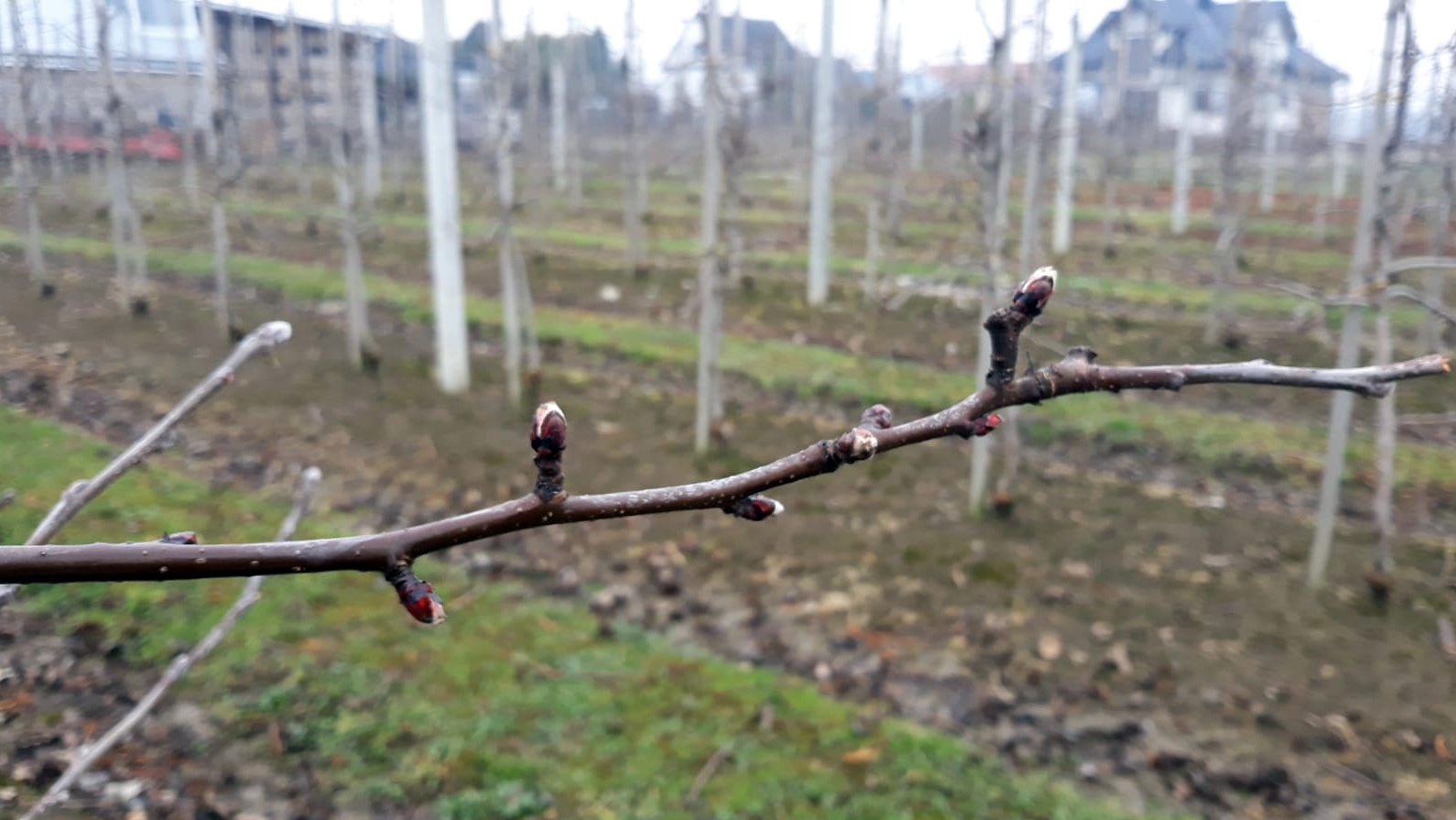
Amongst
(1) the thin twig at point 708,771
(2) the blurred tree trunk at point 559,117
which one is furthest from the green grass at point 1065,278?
(1) the thin twig at point 708,771

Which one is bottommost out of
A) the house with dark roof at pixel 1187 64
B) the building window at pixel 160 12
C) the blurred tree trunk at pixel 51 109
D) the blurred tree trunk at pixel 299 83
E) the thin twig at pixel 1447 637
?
the thin twig at pixel 1447 637

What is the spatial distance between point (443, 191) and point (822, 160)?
5.96m

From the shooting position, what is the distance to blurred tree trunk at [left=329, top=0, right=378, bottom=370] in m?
10.9

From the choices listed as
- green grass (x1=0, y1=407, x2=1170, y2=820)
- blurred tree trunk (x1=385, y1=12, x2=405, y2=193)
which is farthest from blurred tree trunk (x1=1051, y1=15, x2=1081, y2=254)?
green grass (x1=0, y1=407, x2=1170, y2=820)

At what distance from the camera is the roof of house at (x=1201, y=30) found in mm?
16688

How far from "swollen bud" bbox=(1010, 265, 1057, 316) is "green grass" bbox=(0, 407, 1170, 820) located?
4.05 m

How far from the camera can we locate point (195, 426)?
9.28m

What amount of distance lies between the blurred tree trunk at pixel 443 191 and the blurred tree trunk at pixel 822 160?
5596mm

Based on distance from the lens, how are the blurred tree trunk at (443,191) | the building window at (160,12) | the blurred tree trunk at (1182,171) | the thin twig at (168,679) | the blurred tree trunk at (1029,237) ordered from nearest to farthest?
the thin twig at (168,679) → the building window at (160,12) → the blurred tree trunk at (1029,237) → the blurred tree trunk at (443,191) → the blurred tree trunk at (1182,171)

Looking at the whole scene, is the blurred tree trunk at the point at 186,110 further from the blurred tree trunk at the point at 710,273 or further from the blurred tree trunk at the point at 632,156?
the blurred tree trunk at the point at 632,156

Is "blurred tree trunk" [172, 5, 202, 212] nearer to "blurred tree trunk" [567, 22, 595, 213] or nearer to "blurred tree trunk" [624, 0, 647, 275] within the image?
"blurred tree trunk" [624, 0, 647, 275]

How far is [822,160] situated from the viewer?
14297 mm

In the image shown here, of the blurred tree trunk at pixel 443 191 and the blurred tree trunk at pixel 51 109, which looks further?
the blurred tree trunk at pixel 443 191

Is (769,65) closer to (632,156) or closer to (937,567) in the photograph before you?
(632,156)
